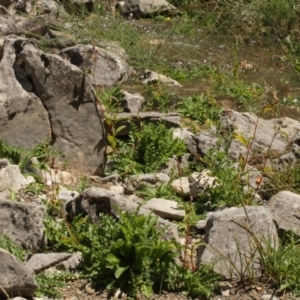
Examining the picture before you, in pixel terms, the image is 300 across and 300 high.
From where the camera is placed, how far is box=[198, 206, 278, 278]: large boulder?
4543 millimetres

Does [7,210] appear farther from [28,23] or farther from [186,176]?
[28,23]

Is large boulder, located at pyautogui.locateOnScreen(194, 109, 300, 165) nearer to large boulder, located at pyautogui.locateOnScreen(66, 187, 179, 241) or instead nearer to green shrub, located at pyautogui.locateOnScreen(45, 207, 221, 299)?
large boulder, located at pyautogui.locateOnScreen(66, 187, 179, 241)

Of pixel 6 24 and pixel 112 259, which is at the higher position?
pixel 112 259

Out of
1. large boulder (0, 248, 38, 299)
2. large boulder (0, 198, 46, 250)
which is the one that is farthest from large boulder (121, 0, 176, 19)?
large boulder (0, 248, 38, 299)

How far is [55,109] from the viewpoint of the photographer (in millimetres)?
6125

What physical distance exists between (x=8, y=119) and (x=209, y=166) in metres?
1.44

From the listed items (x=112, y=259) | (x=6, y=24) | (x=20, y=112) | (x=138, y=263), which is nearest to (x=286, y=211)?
(x=138, y=263)

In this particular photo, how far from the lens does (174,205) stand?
17.8 ft

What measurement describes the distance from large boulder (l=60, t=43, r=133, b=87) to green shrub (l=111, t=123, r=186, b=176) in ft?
5.83

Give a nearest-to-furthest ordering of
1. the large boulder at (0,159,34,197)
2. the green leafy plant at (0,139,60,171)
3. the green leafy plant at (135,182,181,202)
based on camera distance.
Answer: the large boulder at (0,159,34,197)
the green leafy plant at (135,182,181,202)
the green leafy plant at (0,139,60,171)

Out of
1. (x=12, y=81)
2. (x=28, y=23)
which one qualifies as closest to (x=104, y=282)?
(x=12, y=81)

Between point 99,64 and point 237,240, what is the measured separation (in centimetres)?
411

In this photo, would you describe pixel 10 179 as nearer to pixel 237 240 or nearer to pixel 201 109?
pixel 237 240

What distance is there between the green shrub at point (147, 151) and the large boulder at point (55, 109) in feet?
0.55
